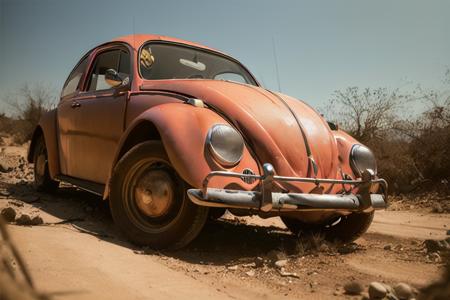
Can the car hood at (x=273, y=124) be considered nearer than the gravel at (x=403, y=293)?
No

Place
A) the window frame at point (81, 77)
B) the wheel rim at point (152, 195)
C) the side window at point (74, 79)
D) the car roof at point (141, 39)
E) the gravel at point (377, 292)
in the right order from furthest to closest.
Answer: the side window at point (74, 79) → the window frame at point (81, 77) → the car roof at point (141, 39) → the wheel rim at point (152, 195) → the gravel at point (377, 292)

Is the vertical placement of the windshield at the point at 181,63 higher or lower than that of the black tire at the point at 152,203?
higher

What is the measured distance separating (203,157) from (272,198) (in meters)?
0.51

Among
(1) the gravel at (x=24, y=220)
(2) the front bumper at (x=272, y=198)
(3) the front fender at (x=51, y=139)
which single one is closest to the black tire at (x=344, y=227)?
(2) the front bumper at (x=272, y=198)

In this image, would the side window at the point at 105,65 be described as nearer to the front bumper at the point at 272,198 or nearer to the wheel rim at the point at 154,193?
the wheel rim at the point at 154,193

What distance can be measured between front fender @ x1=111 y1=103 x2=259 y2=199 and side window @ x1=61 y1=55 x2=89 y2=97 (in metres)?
2.53

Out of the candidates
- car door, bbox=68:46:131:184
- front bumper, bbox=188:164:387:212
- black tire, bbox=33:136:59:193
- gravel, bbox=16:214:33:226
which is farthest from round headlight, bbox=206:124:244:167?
black tire, bbox=33:136:59:193

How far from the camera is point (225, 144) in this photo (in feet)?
8.85

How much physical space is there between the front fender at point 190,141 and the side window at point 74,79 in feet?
8.31

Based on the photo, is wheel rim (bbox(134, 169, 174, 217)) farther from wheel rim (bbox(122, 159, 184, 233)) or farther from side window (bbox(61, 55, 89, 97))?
side window (bbox(61, 55, 89, 97))

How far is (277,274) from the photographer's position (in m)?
2.50

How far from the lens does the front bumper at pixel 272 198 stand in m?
2.46

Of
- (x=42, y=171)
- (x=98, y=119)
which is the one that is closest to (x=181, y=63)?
(x=98, y=119)

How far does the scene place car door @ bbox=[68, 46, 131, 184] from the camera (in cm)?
372
